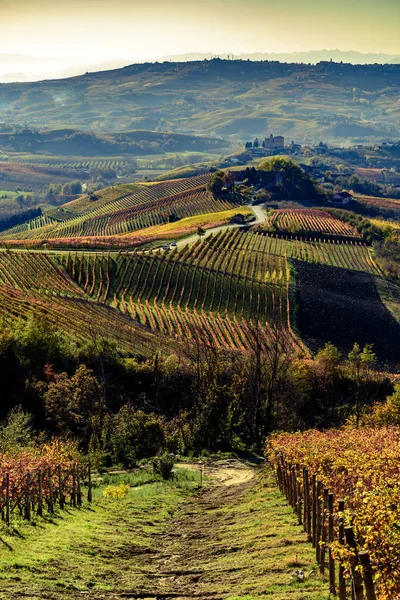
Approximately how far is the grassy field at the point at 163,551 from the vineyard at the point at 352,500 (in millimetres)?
1176

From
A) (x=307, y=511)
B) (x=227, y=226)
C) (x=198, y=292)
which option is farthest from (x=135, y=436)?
(x=227, y=226)

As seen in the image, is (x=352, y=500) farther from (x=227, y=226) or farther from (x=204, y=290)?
(x=227, y=226)

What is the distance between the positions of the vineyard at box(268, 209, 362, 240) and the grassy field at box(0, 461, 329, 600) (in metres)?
132

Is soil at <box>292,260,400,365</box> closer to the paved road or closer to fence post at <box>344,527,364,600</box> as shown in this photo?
the paved road

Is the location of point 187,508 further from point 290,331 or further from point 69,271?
point 69,271

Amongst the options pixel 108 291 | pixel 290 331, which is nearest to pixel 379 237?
pixel 290 331

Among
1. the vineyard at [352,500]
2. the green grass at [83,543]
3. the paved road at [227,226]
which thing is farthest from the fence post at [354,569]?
the paved road at [227,226]

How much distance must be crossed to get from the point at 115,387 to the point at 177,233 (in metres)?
96.8

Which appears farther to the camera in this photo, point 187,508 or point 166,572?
point 187,508

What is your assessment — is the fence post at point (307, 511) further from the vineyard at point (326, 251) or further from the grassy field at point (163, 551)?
the vineyard at point (326, 251)

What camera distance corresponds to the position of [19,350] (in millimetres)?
53156

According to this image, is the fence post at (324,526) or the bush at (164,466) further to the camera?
the bush at (164,466)

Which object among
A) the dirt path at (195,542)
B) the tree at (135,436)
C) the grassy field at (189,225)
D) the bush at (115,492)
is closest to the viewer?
the dirt path at (195,542)

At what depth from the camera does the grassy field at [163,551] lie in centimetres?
1750
